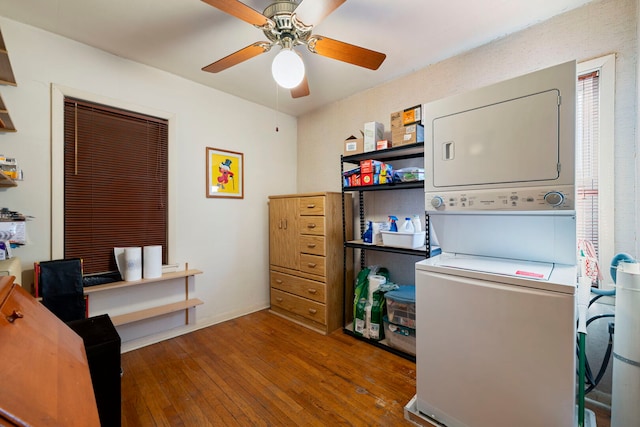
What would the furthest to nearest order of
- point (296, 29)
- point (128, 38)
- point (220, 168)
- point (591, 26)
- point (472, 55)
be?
point (220, 168), point (472, 55), point (128, 38), point (591, 26), point (296, 29)

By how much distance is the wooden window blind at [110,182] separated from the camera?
2131 millimetres

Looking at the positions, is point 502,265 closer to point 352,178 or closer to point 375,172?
point 375,172

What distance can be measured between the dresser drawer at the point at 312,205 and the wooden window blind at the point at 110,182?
1.30m

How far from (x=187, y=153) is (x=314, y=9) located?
6.21 feet

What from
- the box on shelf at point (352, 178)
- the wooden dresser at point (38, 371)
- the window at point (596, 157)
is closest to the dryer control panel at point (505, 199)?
the window at point (596, 157)

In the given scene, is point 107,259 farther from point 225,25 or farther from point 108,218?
point 225,25

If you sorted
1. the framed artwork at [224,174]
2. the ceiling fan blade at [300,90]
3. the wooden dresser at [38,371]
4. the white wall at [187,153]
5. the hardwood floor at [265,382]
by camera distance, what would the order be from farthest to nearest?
the framed artwork at [224,174], the ceiling fan blade at [300,90], the white wall at [187,153], the hardwood floor at [265,382], the wooden dresser at [38,371]

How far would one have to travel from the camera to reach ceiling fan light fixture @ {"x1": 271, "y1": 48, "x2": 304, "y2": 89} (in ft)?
5.15

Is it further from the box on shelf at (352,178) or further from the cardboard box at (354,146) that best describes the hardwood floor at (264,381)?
the cardboard box at (354,146)

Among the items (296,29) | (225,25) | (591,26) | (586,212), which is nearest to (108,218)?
(225,25)

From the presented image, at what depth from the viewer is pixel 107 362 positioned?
131 centimetres

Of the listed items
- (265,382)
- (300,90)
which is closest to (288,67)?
(300,90)

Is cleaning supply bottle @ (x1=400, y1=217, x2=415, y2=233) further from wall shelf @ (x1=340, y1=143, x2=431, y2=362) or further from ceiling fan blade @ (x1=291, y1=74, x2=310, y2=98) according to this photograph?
ceiling fan blade @ (x1=291, y1=74, x2=310, y2=98)

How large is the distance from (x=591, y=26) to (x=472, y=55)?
2.27ft
